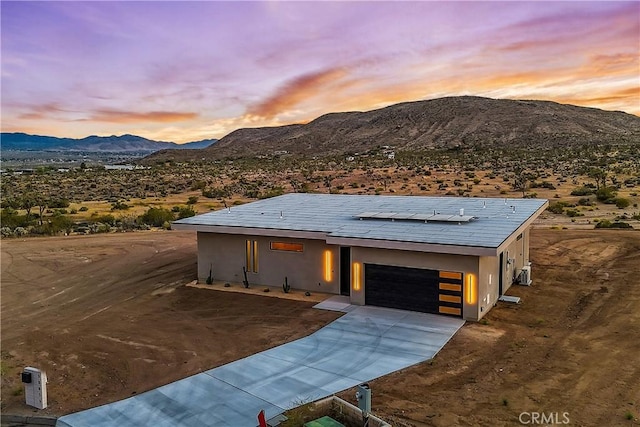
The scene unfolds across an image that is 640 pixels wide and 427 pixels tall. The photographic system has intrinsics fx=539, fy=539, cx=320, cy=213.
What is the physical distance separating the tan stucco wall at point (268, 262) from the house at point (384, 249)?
0.04 m

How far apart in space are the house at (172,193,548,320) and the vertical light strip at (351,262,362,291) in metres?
0.03

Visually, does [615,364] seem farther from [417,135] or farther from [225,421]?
[417,135]

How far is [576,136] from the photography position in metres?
114

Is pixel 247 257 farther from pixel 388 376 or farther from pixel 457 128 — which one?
pixel 457 128

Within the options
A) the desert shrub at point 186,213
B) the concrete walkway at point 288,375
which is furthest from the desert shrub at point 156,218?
the concrete walkway at point 288,375

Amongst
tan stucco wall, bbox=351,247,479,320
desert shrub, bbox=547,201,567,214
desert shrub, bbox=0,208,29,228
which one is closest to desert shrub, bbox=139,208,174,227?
desert shrub, bbox=0,208,29,228

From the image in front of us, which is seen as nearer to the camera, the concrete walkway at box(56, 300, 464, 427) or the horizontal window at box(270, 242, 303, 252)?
the concrete walkway at box(56, 300, 464, 427)

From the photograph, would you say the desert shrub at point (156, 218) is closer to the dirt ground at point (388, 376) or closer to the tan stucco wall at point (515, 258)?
the dirt ground at point (388, 376)

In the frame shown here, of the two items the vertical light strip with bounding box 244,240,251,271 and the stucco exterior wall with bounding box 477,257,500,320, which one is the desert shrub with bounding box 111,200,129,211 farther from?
the stucco exterior wall with bounding box 477,257,500,320

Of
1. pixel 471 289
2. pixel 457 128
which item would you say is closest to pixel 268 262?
pixel 471 289

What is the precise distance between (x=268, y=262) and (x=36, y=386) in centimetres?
1017

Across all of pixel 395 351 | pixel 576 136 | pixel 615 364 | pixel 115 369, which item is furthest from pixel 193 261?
pixel 576 136

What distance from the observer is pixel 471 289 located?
16.0 m

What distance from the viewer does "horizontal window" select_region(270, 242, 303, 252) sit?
19922 millimetres
